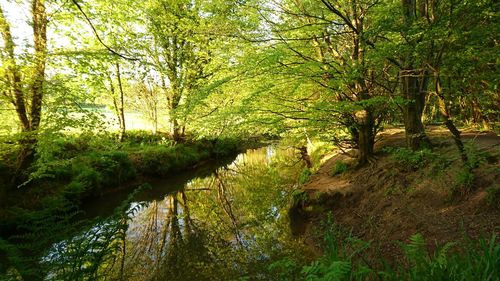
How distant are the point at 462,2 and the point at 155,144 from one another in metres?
16.0

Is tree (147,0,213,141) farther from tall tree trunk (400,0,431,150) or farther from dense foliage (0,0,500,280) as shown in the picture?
tall tree trunk (400,0,431,150)

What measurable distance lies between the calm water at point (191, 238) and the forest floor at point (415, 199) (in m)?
1.21

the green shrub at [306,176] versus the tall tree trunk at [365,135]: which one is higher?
the tall tree trunk at [365,135]

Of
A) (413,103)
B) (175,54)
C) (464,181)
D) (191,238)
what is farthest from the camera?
(175,54)

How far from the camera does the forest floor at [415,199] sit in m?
5.07

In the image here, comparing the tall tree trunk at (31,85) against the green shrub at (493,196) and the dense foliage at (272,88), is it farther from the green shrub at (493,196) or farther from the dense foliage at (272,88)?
the green shrub at (493,196)

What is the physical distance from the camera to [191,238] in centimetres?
841

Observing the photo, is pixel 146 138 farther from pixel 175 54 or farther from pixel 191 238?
pixel 191 238

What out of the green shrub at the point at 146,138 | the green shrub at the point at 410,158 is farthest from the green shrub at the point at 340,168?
the green shrub at the point at 146,138

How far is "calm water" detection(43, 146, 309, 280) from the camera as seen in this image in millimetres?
4109

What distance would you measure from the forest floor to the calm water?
121 centimetres

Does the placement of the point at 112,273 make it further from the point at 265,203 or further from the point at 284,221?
the point at 265,203

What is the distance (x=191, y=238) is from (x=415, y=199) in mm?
5603

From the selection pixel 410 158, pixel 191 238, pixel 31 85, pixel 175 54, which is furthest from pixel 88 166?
pixel 410 158
